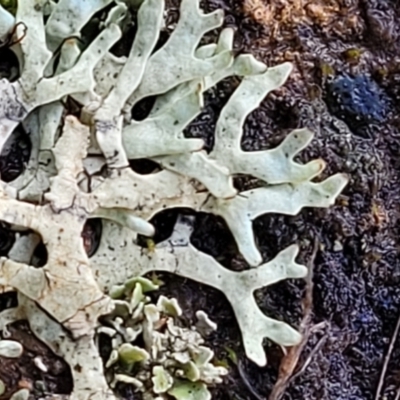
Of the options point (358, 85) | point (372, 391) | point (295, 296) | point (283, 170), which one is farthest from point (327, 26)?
point (372, 391)

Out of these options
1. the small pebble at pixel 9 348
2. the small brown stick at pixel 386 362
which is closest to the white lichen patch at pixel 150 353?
the small pebble at pixel 9 348

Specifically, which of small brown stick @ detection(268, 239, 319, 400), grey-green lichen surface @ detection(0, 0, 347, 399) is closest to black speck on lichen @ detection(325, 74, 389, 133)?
grey-green lichen surface @ detection(0, 0, 347, 399)

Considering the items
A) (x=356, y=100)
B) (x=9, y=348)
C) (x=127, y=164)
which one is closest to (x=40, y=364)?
(x=9, y=348)

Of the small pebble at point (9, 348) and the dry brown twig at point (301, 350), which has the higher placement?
the small pebble at point (9, 348)

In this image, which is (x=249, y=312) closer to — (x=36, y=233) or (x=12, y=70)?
(x=36, y=233)

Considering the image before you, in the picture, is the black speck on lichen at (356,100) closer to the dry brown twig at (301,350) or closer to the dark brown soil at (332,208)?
the dark brown soil at (332,208)

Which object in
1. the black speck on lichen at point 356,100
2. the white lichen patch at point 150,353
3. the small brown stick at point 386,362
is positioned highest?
the black speck on lichen at point 356,100

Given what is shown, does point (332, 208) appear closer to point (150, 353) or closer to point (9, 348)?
point (150, 353)
